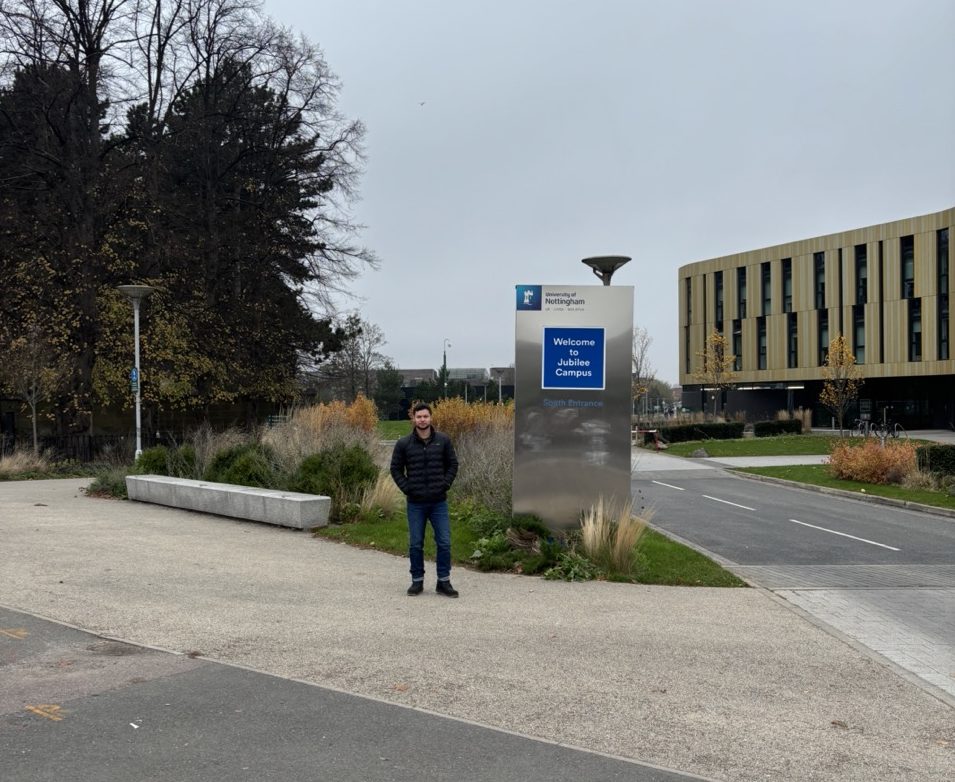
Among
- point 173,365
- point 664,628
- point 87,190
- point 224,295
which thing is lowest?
point 664,628

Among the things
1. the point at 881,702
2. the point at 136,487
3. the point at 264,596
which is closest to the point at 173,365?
the point at 136,487

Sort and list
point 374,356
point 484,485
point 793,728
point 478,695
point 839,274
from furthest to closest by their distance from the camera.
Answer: point 374,356
point 839,274
point 484,485
point 478,695
point 793,728

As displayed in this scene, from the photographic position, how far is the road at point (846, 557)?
23.5 feet

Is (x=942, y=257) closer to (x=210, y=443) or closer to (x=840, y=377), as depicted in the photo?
(x=840, y=377)

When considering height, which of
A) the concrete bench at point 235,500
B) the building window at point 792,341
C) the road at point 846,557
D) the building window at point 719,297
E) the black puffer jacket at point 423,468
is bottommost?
the road at point 846,557

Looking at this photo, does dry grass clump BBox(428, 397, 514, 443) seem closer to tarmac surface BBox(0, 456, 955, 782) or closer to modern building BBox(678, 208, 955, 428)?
tarmac surface BBox(0, 456, 955, 782)

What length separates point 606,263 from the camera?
10.5m

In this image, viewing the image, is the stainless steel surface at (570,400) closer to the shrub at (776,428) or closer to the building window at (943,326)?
the shrub at (776,428)

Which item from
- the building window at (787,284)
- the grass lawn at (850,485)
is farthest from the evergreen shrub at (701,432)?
the building window at (787,284)

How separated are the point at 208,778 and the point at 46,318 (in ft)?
77.8

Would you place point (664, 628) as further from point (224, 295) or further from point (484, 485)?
point (224, 295)

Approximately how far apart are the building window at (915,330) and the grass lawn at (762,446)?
51.5ft

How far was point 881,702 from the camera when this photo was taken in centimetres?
531

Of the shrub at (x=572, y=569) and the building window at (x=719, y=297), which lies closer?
the shrub at (x=572, y=569)
